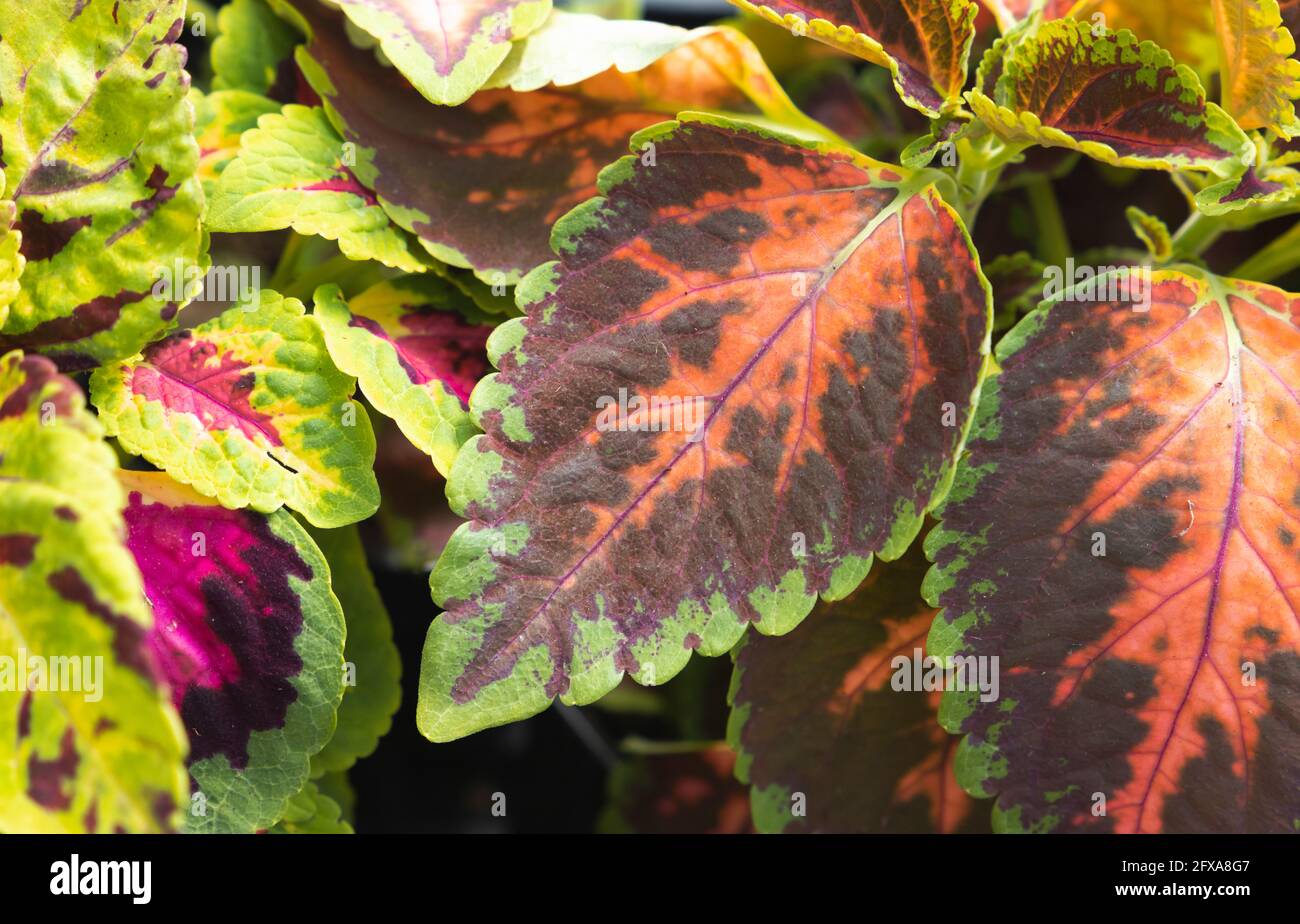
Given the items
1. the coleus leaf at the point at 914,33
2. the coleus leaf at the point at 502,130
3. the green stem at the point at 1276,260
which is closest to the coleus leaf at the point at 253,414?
the coleus leaf at the point at 502,130

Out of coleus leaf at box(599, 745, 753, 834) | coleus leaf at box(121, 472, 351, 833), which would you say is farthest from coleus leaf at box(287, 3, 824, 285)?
coleus leaf at box(599, 745, 753, 834)

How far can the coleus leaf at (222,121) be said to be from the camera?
0.75 m

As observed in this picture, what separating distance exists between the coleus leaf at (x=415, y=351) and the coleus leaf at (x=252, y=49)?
0.66 ft

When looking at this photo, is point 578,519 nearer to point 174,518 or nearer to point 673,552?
point 673,552

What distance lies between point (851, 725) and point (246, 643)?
1.30 feet

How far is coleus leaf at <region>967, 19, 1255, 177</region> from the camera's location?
0.61 m

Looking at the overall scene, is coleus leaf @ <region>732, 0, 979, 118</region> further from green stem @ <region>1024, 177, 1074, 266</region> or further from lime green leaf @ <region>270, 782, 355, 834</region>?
lime green leaf @ <region>270, 782, 355, 834</region>

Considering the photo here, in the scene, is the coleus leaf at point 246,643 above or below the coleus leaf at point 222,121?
below

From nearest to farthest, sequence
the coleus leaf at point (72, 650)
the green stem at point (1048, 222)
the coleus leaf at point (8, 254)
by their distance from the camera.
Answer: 1. the coleus leaf at point (72, 650)
2. the coleus leaf at point (8, 254)
3. the green stem at point (1048, 222)

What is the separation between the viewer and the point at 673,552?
62 centimetres

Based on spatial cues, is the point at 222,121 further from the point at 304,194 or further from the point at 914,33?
the point at 914,33

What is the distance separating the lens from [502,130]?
0.77 m

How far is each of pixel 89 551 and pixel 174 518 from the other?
0.72ft

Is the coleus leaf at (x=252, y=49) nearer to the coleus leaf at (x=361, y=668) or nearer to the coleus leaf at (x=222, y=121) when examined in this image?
the coleus leaf at (x=222, y=121)
